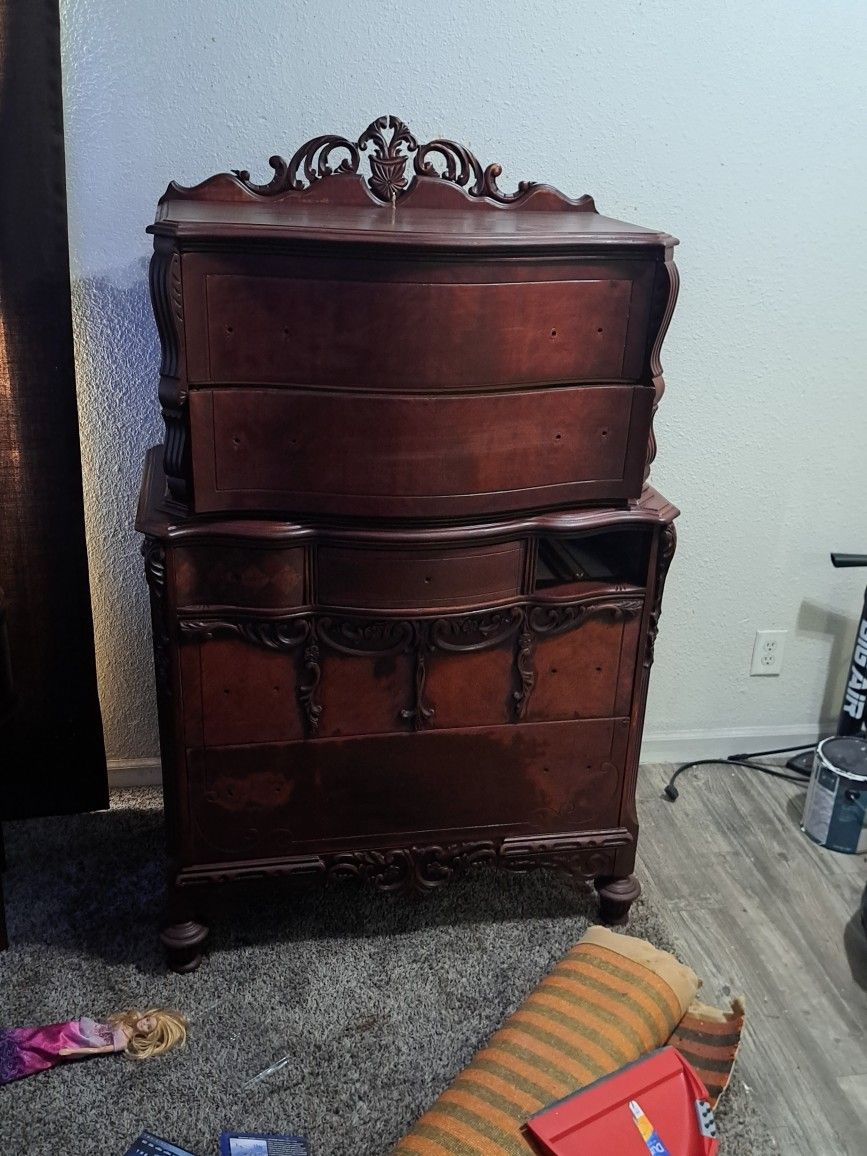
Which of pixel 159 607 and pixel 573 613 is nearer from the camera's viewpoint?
pixel 159 607

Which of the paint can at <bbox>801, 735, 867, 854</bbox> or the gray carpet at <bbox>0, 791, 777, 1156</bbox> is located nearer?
the gray carpet at <bbox>0, 791, 777, 1156</bbox>

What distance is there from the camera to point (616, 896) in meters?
1.89

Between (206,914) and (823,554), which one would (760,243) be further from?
(206,914)

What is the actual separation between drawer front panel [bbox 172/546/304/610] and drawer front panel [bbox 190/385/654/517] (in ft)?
0.22

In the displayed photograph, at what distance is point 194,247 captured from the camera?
54.9 inches

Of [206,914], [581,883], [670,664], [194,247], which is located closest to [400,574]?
[194,247]

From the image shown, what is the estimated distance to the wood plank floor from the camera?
1611 mm

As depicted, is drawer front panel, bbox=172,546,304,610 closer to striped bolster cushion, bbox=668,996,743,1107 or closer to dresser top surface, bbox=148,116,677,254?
dresser top surface, bbox=148,116,677,254

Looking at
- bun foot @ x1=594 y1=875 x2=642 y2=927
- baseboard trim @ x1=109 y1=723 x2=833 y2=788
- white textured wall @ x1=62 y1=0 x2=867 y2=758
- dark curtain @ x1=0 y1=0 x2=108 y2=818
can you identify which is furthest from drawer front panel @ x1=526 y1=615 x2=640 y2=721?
dark curtain @ x1=0 y1=0 x2=108 y2=818

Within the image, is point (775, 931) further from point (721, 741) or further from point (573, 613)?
point (573, 613)

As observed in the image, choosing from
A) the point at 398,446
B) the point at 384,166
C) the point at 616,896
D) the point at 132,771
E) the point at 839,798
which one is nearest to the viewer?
the point at 398,446

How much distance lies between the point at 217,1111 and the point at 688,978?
73cm

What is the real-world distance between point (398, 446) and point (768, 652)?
1.23m

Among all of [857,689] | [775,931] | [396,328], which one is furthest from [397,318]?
[857,689]
